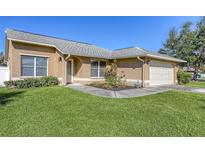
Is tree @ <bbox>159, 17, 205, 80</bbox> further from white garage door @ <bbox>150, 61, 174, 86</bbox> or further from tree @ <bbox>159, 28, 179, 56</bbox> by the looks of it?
white garage door @ <bbox>150, 61, 174, 86</bbox>

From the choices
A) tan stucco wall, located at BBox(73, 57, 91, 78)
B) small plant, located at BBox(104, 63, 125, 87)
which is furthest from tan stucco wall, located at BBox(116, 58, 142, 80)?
tan stucco wall, located at BBox(73, 57, 91, 78)

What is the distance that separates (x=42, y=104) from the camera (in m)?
6.87

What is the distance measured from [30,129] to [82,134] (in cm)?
153

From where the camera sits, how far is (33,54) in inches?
509

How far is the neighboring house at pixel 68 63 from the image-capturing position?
12.3 meters

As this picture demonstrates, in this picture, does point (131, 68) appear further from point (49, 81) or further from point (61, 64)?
point (49, 81)

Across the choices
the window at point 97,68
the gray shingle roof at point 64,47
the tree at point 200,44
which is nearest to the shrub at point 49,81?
the gray shingle roof at point 64,47

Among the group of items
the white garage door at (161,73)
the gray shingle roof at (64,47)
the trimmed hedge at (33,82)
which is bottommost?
the trimmed hedge at (33,82)

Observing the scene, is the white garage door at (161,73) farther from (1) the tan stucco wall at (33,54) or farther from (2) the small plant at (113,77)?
(1) the tan stucco wall at (33,54)

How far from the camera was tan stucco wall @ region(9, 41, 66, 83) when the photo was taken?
1188cm

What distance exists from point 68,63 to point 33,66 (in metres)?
3.29

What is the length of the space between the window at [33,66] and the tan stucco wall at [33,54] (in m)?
0.37
